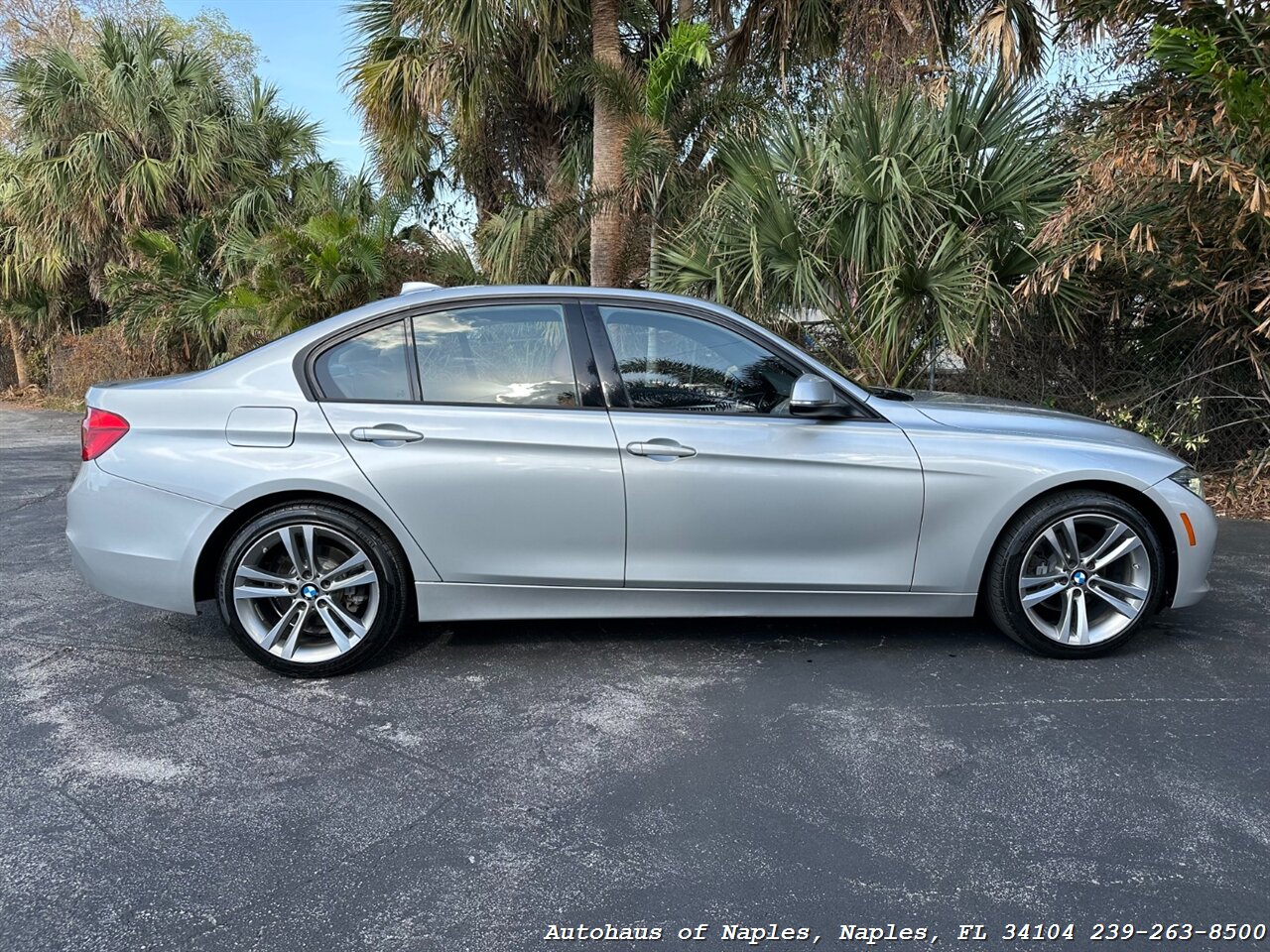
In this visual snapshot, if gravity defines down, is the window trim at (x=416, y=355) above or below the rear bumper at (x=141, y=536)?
above

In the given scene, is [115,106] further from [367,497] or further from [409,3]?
[367,497]

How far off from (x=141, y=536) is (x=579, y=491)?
1744 mm

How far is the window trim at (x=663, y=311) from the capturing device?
12.5 ft

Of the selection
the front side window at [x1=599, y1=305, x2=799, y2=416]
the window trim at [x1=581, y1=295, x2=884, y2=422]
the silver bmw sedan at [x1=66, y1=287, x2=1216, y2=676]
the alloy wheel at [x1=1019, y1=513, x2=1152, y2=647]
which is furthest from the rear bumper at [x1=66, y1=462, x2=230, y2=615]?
the alloy wheel at [x1=1019, y1=513, x2=1152, y2=647]

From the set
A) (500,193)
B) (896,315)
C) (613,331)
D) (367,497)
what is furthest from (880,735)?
(500,193)

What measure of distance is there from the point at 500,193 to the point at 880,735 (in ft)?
39.9

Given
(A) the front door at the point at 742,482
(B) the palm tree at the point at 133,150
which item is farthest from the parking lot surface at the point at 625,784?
(B) the palm tree at the point at 133,150

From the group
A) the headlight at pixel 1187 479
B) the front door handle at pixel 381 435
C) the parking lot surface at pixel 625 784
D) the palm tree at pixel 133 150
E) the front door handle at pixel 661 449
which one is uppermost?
the palm tree at pixel 133 150

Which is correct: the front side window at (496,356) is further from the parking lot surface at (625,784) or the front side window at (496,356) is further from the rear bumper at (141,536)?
the parking lot surface at (625,784)

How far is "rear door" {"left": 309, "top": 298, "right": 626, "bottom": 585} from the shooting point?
371cm

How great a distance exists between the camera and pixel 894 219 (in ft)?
22.0

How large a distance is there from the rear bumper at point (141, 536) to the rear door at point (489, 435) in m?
0.69

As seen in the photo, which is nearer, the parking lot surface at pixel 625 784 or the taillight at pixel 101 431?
the parking lot surface at pixel 625 784

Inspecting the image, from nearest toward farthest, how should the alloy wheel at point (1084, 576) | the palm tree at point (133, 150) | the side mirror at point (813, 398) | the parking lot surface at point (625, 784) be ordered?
the parking lot surface at point (625, 784), the side mirror at point (813, 398), the alloy wheel at point (1084, 576), the palm tree at point (133, 150)
